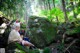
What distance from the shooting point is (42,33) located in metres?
10.2

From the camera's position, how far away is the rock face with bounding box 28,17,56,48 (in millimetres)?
10016

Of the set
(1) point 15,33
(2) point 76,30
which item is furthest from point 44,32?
(1) point 15,33

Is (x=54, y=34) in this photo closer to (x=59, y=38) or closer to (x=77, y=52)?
(x=59, y=38)

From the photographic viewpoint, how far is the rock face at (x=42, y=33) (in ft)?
32.9

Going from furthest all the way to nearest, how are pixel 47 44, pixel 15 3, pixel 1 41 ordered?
1. pixel 47 44
2. pixel 15 3
3. pixel 1 41

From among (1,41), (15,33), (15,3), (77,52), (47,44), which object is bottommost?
(47,44)

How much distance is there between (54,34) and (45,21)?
3.56ft

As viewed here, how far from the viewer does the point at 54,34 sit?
10438 mm

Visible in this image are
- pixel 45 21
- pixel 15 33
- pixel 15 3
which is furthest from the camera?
pixel 45 21

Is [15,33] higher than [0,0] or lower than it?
lower

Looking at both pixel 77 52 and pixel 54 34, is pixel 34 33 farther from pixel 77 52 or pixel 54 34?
pixel 77 52

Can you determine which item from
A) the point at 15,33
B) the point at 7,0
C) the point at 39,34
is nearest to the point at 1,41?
the point at 15,33

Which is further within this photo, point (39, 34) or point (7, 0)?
point (39, 34)

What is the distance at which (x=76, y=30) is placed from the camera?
1016 centimetres
